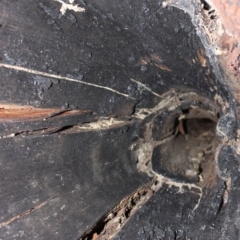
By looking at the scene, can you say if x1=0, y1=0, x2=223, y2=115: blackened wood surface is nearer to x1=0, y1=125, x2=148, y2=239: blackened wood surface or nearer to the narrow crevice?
x1=0, y1=125, x2=148, y2=239: blackened wood surface

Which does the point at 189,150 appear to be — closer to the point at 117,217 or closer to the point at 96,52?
the point at 117,217

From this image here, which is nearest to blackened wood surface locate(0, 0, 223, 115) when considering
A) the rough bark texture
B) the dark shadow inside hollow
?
the rough bark texture

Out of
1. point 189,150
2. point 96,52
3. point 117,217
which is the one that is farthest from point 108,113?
point 189,150

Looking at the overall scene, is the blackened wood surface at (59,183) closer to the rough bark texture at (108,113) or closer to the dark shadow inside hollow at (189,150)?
the rough bark texture at (108,113)

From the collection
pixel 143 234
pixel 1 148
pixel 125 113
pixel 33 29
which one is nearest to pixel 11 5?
pixel 33 29

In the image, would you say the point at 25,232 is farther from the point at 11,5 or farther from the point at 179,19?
the point at 179,19

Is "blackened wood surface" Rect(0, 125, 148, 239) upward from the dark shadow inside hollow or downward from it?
downward
